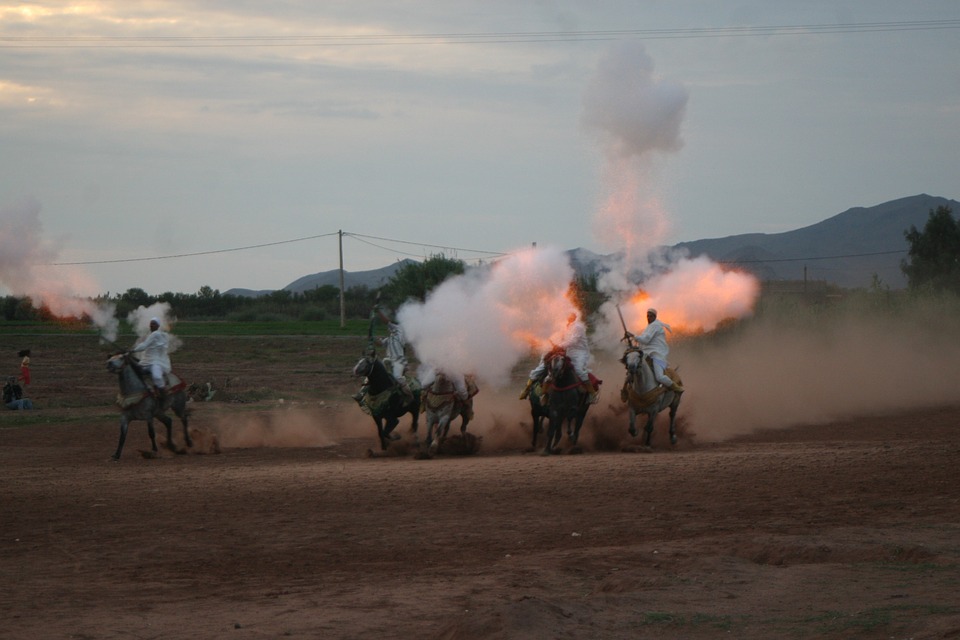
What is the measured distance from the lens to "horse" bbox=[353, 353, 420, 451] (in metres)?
21.3

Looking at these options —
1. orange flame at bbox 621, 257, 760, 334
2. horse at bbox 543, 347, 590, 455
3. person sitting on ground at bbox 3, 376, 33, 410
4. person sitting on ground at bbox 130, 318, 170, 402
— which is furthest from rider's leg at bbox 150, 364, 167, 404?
person sitting on ground at bbox 3, 376, 33, 410

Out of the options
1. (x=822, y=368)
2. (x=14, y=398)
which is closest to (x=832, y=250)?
(x=822, y=368)

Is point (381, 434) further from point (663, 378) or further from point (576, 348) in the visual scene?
point (663, 378)

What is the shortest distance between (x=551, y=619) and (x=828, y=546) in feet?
13.6

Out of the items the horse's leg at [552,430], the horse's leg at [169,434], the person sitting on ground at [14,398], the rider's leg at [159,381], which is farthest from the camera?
the person sitting on ground at [14,398]

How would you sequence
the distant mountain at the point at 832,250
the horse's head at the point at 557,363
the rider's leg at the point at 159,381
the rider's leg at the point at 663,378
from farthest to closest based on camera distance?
the distant mountain at the point at 832,250
the rider's leg at the point at 159,381
the rider's leg at the point at 663,378
the horse's head at the point at 557,363

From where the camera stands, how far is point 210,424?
29.0 meters

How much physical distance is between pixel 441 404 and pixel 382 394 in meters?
1.47

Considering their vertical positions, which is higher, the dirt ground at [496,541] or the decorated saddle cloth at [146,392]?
the decorated saddle cloth at [146,392]

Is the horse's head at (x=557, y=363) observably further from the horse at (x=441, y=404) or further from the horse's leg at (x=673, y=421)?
the horse's leg at (x=673, y=421)

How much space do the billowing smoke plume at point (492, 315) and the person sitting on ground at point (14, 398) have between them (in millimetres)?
16871

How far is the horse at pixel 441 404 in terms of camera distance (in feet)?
67.4

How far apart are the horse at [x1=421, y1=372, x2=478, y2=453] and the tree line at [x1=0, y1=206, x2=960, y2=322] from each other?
1197 inches

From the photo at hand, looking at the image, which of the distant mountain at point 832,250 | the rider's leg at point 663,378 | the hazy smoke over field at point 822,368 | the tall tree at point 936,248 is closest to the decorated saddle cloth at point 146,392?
the rider's leg at point 663,378
